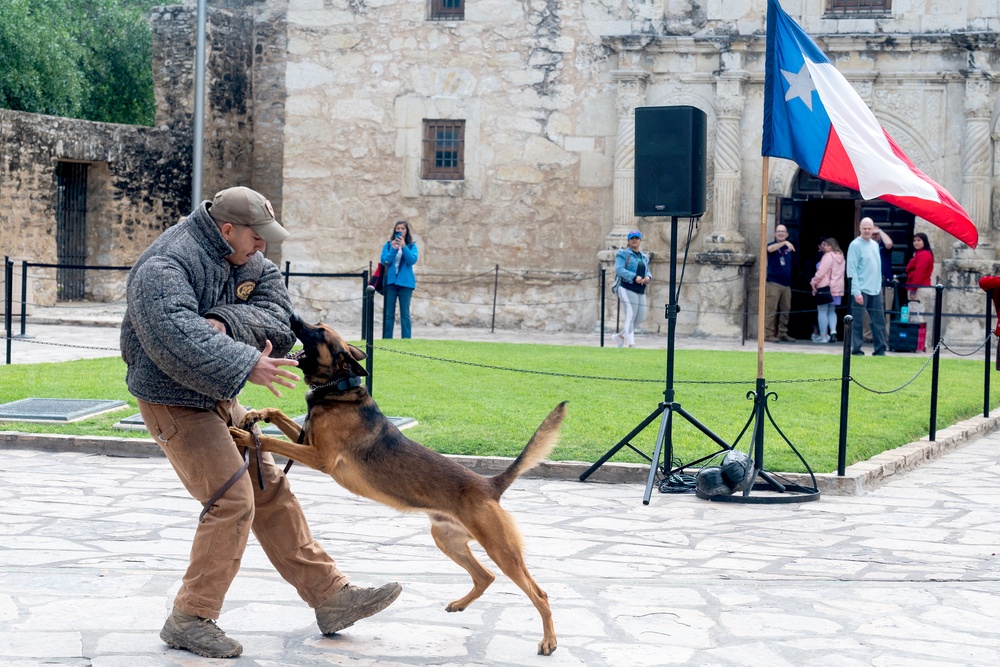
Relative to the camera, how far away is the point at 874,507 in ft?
26.9

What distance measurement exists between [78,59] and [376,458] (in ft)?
96.5

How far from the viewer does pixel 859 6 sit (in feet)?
66.8

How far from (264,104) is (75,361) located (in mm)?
13545

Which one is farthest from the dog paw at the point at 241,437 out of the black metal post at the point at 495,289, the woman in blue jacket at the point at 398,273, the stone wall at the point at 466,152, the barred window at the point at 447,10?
the barred window at the point at 447,10

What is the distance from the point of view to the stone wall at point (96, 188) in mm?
21953

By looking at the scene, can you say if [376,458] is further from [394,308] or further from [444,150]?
[444,150]

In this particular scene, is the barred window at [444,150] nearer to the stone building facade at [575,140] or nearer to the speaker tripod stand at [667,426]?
the stone building facade at [575,140]

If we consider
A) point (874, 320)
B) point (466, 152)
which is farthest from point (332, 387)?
point (466, 152)

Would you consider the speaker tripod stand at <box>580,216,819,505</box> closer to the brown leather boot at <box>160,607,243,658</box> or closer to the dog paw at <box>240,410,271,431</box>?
the dog paw at <box>240,410,271,431</box>

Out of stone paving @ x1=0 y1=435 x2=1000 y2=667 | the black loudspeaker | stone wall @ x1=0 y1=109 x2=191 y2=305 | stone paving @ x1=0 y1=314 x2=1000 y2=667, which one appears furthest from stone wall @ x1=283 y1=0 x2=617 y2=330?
stone paving @ x1=0 y1=435 x2=1000 y2=667

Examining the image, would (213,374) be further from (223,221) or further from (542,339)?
(542,339)

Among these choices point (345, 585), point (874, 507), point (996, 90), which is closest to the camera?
point (345, 585)

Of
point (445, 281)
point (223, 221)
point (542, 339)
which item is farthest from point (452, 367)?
point (223, 221)

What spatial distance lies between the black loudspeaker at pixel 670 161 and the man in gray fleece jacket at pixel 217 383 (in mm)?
4236
